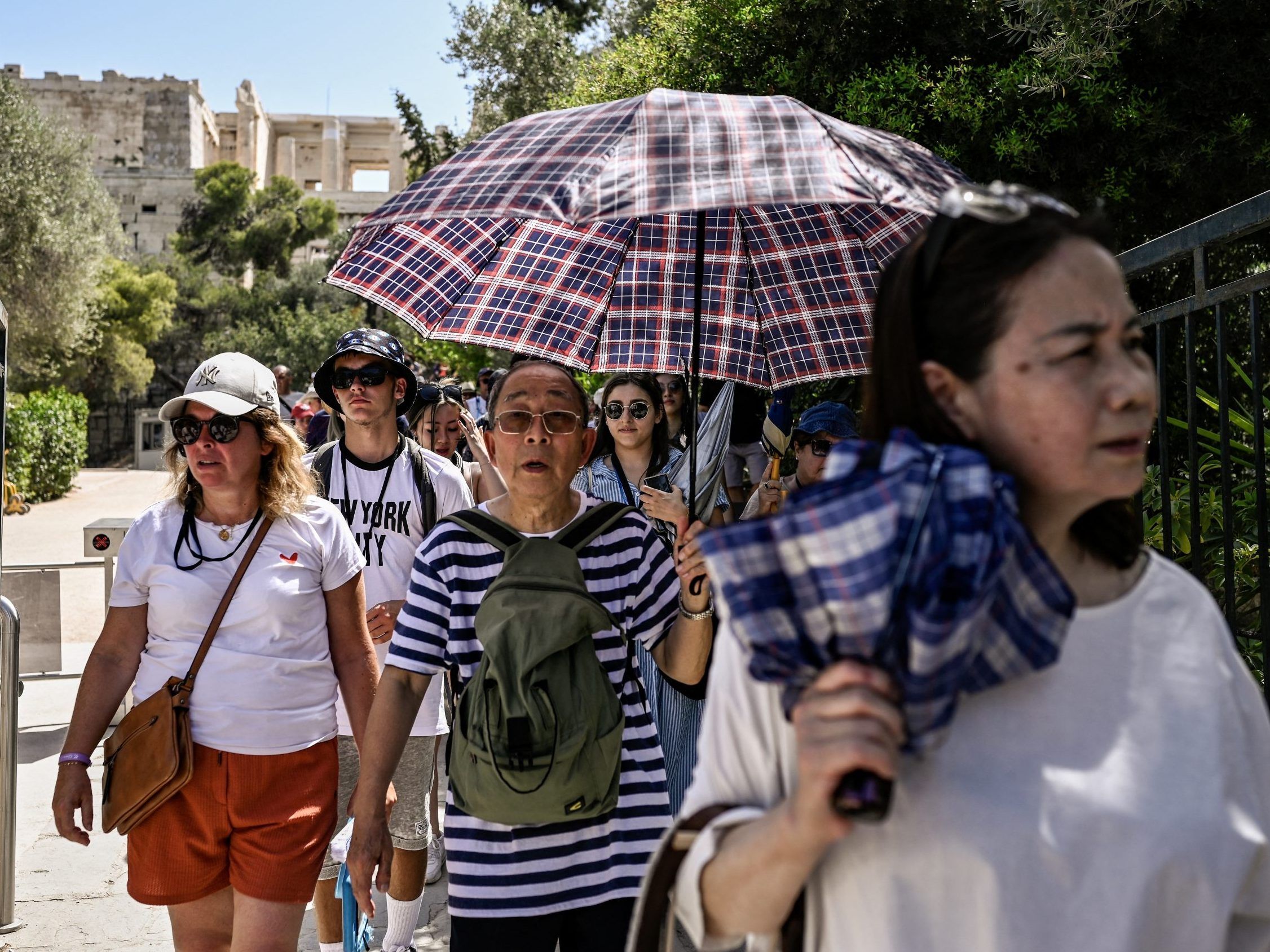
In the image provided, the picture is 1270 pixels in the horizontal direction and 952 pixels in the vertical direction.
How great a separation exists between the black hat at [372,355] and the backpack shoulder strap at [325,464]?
0.14 metres

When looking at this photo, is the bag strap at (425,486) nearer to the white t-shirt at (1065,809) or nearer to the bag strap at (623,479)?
the bag strap at (623,479)

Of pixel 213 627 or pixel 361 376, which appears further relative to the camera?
pixel 361 376

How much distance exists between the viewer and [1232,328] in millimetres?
7480

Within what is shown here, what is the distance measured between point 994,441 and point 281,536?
235 cm

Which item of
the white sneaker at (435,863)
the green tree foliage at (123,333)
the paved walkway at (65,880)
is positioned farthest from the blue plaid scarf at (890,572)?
the green tree foliage at (123,333)

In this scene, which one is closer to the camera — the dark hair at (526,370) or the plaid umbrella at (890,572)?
the plaid umbrella at (890,572)

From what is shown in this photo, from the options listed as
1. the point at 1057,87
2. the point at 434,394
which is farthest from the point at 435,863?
the point at 1057,87

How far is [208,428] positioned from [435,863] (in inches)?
98.7

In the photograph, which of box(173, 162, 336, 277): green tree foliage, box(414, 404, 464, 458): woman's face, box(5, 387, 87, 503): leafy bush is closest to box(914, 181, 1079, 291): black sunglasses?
box(414, 404, 464, 458): woman's face

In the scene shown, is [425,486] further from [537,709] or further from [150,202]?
[150,202]

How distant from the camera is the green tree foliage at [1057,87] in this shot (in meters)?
6.78

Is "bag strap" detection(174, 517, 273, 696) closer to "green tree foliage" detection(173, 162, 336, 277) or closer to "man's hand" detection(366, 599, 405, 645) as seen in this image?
"man's hand" detection(366, 599, 405, 645)

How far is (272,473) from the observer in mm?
3342

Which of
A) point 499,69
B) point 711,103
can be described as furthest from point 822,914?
point 499,69
